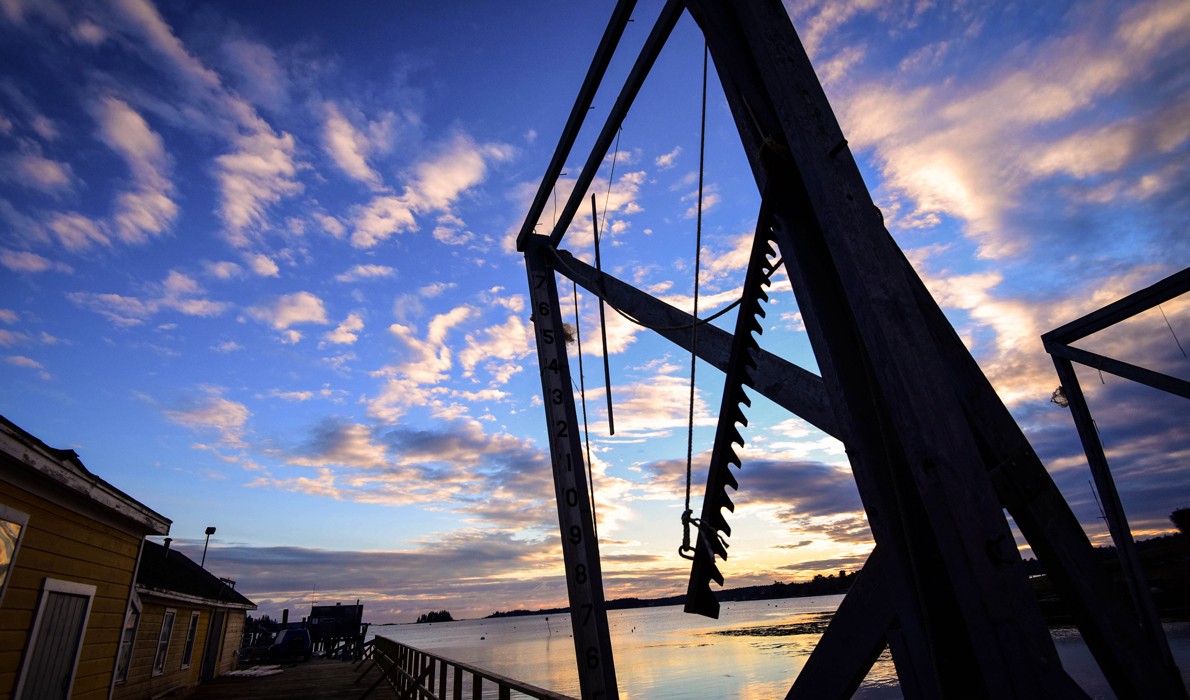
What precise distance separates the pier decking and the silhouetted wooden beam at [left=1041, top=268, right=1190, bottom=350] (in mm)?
16562

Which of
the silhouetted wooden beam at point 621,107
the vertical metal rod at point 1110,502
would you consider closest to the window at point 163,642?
the silhouetted wooden beam at point 621,107

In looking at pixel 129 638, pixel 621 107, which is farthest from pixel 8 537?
pixel 129 638

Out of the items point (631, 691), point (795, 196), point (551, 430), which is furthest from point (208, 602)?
point (631, 691)

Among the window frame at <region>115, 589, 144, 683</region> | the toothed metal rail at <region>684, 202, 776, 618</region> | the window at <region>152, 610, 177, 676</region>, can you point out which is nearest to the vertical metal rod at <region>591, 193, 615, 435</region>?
the toothed metal rail at <region>684, 202, 776, 618</region>

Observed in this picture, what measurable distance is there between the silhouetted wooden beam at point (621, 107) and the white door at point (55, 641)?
762 cm

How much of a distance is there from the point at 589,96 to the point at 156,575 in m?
17.5

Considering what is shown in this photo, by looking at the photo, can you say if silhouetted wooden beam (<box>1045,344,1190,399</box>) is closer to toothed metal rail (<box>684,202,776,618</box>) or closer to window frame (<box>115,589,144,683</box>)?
toothed metal rail (<box>684,202,776,618</box>)

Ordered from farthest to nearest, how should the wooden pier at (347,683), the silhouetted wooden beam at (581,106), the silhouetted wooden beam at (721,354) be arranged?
the wooden pier at (347,683), the silhouetted wooden beam at (581,106), the silhouetted wooden beam at (721,354)

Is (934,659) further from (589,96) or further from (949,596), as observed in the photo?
(589,96)

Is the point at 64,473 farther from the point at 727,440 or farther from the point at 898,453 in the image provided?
the point at 898,453

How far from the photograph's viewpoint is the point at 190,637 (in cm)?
1789

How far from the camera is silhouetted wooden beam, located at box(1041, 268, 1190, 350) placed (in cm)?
650

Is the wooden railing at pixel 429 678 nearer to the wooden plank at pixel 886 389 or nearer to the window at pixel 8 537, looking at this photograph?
the wooden plank at pixel 886 389

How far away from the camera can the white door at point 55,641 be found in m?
6.75
